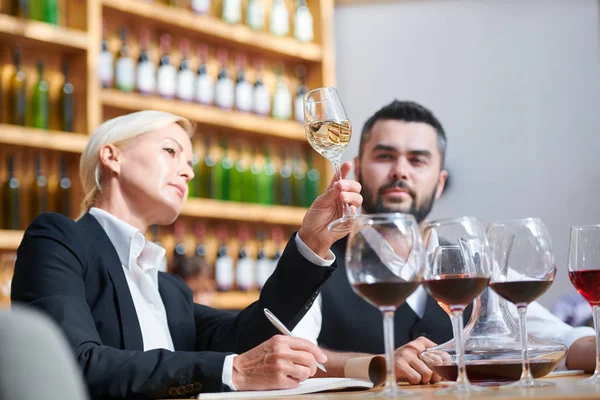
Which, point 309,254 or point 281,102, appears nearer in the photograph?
point 309,254

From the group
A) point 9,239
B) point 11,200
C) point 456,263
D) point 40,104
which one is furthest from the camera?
point 40,104

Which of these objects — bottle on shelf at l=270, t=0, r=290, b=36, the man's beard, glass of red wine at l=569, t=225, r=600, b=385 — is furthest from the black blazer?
bottle on shelf at l=270, t=0, r=290, b=36

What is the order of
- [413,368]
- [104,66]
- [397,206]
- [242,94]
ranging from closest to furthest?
[413,368], [397,206], [104,66], [242,94]

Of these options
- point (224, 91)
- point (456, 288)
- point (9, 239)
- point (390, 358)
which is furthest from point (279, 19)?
point (390, 358)

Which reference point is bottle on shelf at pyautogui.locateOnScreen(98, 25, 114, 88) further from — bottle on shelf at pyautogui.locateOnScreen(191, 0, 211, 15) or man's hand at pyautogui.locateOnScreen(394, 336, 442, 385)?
man's hand at pyautogui.locateOnScreen(394, 336, 442, 385)

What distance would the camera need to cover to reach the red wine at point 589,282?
111 centimetres

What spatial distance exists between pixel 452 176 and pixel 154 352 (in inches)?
122

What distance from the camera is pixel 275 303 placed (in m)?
1.49

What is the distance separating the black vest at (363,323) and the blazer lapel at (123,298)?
2.00 ft

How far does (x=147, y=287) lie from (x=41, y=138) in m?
1.28

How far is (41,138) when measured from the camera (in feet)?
9.10

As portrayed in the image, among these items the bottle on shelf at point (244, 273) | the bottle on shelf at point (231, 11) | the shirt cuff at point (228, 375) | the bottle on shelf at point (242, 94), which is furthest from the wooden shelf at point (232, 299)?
the shirt cuff at point (228, 375)

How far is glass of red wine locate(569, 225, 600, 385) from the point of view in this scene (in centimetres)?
111

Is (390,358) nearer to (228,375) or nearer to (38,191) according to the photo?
(228,375)
